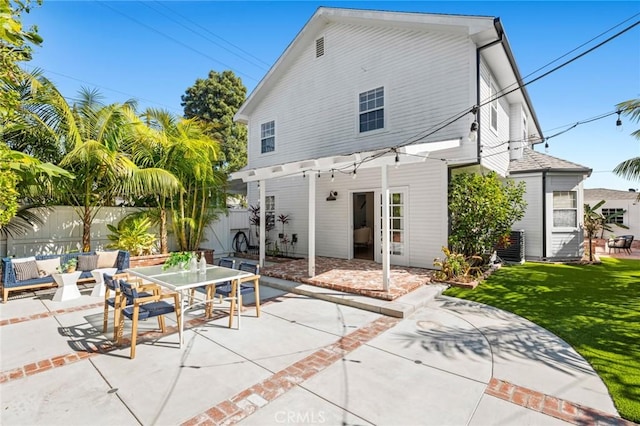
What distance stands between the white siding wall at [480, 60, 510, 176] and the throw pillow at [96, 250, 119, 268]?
Result: 10660mm

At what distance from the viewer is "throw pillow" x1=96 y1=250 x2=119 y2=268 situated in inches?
317

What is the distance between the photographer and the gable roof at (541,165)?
37.8ft

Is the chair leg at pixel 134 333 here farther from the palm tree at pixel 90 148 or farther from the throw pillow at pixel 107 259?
Answer: the palm tree at pixel 90 148

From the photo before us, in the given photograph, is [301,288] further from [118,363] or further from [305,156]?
[305,156]

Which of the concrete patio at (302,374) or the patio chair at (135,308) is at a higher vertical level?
the patio chair at (135,308)

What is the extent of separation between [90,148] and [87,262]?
2894mm

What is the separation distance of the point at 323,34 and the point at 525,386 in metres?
12.2

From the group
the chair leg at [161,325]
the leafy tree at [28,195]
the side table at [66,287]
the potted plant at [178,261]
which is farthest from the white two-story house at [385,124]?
the leafy tree at [28,195]

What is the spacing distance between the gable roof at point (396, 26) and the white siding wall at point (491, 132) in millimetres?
661

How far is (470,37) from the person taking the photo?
8.31 m

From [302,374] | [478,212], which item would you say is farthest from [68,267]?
[478,212]

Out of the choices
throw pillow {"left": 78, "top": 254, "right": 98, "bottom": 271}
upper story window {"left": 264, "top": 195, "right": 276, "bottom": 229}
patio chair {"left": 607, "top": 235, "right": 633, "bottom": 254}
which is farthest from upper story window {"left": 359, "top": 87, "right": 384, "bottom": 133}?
patio chair {"left": 607, "top": 235, "right": 633, "bottom": 254}

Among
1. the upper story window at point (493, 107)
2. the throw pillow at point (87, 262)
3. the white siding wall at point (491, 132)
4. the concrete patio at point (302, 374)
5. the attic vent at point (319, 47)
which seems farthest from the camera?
the attic vent at point (319, 47)

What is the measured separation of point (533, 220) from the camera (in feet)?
39.5
